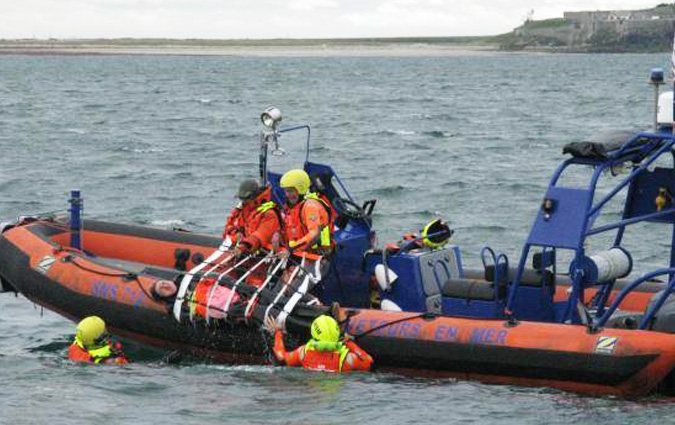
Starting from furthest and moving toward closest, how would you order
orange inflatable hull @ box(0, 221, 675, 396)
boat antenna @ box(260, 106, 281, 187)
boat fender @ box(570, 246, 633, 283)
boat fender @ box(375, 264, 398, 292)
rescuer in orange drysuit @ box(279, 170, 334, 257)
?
boat antenna @ box(260, 106, 281, 187)
boat fender @ box(375, 264, 398, 292)
rescuer in orange drysuit @ box(279, 170, 334, 257)
boat fender @ box(570, 246, 633, 283)
orange inflatable hull @ box(0, 221, 675, 396)

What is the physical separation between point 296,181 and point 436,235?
→ 1.44 metres

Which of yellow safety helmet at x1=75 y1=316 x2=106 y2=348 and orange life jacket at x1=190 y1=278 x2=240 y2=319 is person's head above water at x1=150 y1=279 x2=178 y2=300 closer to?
orange life jacket at x1=190 y1=278 x2=240 y2=319

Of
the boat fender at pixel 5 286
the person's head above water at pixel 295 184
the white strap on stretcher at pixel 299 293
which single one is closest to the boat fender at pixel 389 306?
the white strap on stretcher at pixel 299 293

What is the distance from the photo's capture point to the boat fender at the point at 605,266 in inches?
466

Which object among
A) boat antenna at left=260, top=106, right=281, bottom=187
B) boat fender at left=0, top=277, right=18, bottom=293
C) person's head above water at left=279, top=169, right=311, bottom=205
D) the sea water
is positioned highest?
boat antenna at left=260, top=106, right=281, bottom=187

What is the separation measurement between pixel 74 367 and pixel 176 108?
42457 mm

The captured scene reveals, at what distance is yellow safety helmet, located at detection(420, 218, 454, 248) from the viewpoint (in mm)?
13234

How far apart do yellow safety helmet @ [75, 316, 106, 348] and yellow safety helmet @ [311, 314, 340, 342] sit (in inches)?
84.7

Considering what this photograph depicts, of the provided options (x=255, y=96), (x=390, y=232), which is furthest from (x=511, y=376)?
(x=255, y=96)

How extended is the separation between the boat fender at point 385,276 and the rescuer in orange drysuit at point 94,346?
8.27 feet

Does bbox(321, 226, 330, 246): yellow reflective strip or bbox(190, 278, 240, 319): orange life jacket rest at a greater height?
bbox(321, 226, 330, 246): yellow reflective strip

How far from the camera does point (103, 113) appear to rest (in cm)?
5059

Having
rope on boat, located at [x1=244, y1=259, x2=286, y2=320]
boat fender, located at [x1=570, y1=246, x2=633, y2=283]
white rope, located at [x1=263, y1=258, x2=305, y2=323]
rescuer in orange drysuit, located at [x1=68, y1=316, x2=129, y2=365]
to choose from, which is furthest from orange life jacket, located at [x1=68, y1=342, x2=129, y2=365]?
boat fender, located at [x1=570, y1=246, x2=633, y2=283]

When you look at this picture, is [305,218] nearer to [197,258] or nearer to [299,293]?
[299,293]
